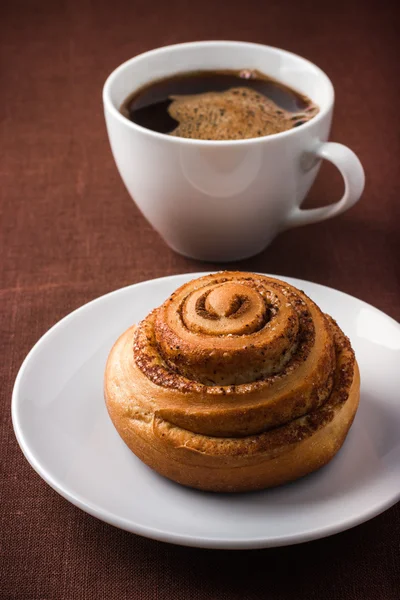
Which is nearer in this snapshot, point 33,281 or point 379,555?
point 379,555

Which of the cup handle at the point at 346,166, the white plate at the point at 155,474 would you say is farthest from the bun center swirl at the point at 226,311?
the cup handle at the point at 346,166

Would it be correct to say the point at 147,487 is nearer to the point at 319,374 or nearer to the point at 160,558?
the point at 160,558

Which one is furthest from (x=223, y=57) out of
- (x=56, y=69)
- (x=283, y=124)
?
(x=56, y=69)

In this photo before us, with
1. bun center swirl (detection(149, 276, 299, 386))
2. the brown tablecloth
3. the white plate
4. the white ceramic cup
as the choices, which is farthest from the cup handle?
bun center swirl (detection(149, 276, 299, 386))

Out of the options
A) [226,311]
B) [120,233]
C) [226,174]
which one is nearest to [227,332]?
[226,311]

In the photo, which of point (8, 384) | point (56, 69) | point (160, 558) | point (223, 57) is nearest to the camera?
point (160, 558)

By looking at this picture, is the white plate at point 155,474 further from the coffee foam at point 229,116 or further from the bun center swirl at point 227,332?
the coffee foam at point 229,116

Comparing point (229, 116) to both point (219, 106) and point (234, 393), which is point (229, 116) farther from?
point (234, 393)
